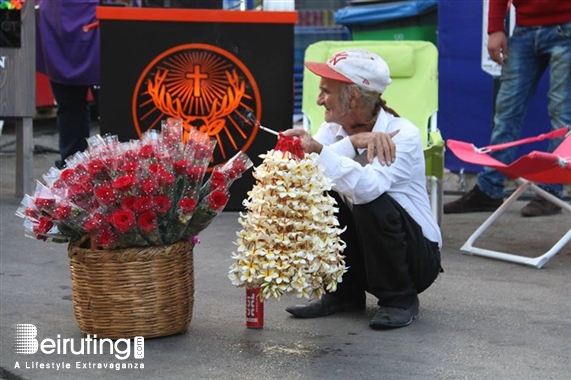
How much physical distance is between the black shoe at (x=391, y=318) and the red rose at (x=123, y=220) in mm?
1109

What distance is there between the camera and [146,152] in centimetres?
411

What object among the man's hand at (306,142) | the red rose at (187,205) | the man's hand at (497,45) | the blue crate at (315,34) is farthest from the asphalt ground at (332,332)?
the blue crate at (315,34)

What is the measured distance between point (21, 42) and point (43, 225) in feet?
10.1

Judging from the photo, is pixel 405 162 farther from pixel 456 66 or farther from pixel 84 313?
pixel 456 66

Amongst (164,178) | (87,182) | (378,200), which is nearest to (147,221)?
(164,178)

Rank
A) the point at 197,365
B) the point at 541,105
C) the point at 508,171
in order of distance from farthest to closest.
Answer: the point at 541,105
the point at 508,171
the point at 197,365

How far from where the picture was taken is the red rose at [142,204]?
4.02 m

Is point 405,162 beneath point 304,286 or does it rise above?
above

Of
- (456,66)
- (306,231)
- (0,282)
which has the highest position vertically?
(456,66)

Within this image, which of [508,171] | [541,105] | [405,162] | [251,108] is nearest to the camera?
[405,162]

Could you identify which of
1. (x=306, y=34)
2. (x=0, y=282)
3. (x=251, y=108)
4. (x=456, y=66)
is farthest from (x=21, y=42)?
(x=306, y=34)

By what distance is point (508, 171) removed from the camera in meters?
5.64

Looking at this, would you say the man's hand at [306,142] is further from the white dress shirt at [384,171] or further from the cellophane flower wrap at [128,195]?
the cellophane flower wrap at [128,195]

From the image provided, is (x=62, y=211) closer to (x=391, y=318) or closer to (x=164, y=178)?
(x=164, y=178)
